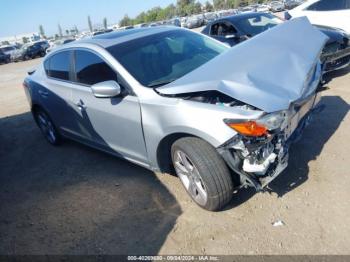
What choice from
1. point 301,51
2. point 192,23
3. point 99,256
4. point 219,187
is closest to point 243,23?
point 301,51

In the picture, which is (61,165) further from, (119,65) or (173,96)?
(173,96)

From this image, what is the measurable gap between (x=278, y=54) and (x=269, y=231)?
5.78 feet

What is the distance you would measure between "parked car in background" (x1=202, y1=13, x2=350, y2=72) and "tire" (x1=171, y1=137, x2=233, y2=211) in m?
4.13

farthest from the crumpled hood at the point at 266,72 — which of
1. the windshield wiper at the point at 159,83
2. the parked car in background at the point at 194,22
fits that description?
the parked car in background at the point at 194,22

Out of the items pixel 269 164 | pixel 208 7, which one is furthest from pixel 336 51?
pixel 208 7

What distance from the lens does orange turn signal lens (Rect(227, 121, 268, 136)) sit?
2859mm

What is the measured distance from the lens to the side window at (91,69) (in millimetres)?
3935

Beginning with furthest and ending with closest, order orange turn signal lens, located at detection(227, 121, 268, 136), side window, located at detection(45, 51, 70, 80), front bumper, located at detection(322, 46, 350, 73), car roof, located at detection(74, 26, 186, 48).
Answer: front bumper, located at detection(322, 46, 350, 73)
side window, located at detection(45, 51, 70, 80)
car roof, located at detection(74, 26, 186, 48)
orange turn signal lens, located at detection(227, 121, 268, 136)

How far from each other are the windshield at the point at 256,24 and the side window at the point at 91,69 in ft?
15.3

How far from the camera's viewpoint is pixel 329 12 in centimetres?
855

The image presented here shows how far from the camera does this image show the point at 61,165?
17.0 feet

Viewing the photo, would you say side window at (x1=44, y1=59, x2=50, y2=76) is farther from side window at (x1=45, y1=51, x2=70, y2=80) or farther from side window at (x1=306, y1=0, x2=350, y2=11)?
side window at (x1=306, y1=0, x2=350, y2=11)

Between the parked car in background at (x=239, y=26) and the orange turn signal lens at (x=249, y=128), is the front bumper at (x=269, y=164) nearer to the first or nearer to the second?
the orange turn signal lens at (x=249, y=128)

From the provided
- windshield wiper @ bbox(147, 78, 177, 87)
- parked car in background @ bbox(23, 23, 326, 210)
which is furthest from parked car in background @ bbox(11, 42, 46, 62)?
windshield wiper @ bbox(147, 78, 177, 87)
